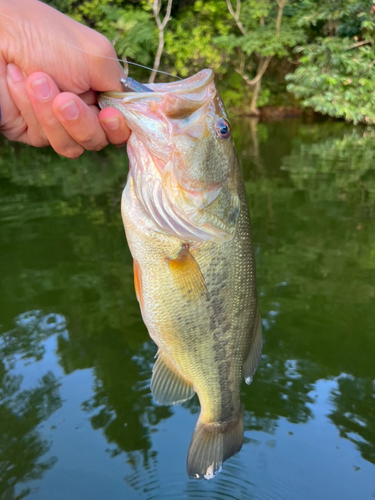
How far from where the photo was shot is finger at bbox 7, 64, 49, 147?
5.53 feet

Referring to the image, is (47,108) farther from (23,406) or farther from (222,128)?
(23,406)

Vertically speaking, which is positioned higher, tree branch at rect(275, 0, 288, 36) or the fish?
tree branch at rect(275, 0, 288, 36)

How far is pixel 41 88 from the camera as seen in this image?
162 cm

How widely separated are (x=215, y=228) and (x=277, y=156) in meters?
10.6

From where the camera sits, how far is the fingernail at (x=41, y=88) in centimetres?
161

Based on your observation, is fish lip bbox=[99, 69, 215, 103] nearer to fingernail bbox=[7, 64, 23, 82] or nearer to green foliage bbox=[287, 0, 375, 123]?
fingernail bbox=[7, 64, 23, 82]

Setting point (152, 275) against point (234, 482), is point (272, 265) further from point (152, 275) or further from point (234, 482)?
point (152, 275)

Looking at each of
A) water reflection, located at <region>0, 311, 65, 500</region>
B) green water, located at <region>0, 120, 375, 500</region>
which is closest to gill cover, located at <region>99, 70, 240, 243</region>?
green water, located at <region>0, 120, 375, 500</region>

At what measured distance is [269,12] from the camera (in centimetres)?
1939

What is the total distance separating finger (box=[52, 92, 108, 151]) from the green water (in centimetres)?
244

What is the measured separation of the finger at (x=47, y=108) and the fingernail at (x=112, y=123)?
0.22 meters

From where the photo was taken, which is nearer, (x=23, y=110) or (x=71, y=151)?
(x=23, y=110)

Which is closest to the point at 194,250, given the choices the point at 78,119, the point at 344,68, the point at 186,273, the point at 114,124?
the point at 186,273

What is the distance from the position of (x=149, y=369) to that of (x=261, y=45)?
18.6 m
